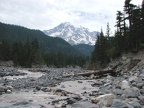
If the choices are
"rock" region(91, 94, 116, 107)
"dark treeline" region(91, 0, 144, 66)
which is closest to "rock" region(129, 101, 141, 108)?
"rock" region(91, 94, 116, 107)

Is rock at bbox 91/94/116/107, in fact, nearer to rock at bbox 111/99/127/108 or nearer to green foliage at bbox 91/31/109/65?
rock at bbox 111/99/127/108

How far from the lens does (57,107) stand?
13859 millimetres

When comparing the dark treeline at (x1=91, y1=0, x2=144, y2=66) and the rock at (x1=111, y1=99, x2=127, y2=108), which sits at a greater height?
the dark treeline at (x1=91, y1=0, x2=144, y2=66)

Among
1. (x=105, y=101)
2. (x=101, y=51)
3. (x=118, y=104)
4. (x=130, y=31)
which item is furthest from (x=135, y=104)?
(x=101, y=51)

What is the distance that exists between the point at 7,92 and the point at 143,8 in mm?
40411

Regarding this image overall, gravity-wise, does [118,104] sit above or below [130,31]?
below

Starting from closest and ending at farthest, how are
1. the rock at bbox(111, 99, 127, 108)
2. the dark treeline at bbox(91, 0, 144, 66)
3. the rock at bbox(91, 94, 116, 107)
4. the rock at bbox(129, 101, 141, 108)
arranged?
the rock at bbox(111, 99, 127, 108) → the rock at bbox(129, 101, 141, 108) → the rock at bbox(91, 94, 116, 107) → the dark treeline at bbox(91, 0, 144, 66)

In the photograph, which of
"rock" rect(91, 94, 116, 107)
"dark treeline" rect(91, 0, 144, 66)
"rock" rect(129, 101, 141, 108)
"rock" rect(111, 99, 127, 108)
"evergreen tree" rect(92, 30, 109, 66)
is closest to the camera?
"rock" rect(111, 99, 127, 108)

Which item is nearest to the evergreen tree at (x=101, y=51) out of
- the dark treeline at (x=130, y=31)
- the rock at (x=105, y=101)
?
the dark treeline at (x=130, y=31)

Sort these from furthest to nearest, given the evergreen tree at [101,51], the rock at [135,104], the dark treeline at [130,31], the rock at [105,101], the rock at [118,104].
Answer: the evergreen tree at [101,51] < the dark treeline at [130,31] < the rock at [105,101] < the rock at [135,104] < the rock at [118,104]

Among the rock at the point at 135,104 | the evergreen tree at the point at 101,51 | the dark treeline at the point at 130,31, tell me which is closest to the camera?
the rock at the point at 135,104

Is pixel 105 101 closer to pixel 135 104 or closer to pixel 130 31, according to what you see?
pixel 135 104

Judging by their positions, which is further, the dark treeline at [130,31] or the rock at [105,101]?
the dark treeline at [130,31]

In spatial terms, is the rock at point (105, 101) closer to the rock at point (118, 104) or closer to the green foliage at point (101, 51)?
the rock at point (118, 104)
